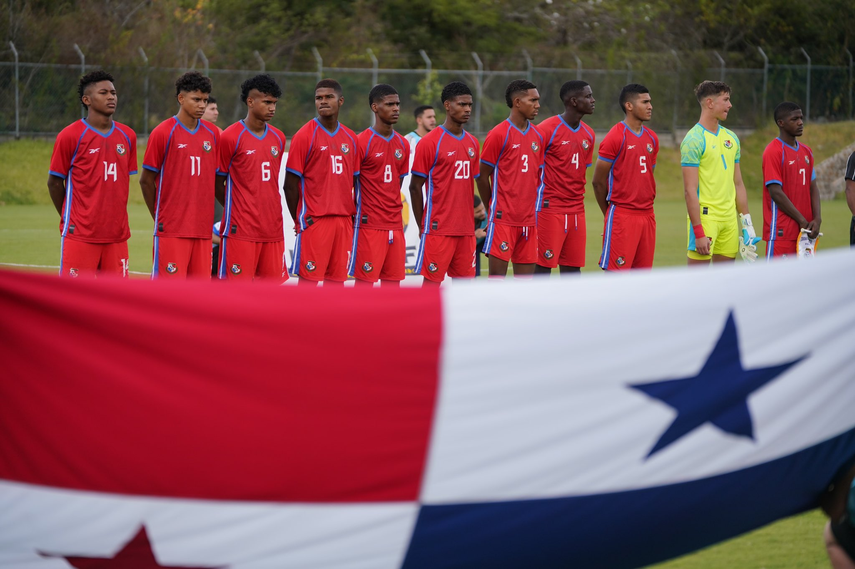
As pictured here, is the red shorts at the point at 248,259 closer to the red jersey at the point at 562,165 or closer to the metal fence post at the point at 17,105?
the red jersey at the point at 562,165

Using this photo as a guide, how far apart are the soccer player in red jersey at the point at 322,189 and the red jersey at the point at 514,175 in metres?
1.70

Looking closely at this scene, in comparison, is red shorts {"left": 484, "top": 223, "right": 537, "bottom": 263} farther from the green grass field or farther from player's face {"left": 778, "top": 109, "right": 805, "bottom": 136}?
the green grass field

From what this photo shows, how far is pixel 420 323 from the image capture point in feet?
11.4

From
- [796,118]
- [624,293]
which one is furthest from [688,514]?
[796,118]

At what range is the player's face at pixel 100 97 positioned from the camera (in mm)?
9250

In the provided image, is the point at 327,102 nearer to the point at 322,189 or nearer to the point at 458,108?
the point at 322,189

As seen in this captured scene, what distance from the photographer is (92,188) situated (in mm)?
9219

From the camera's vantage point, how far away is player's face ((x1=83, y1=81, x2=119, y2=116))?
30.3ft

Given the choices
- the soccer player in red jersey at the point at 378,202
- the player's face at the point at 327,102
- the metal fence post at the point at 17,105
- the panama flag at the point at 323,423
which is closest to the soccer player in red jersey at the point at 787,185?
the soccer player in red jersey at the point at 378,202

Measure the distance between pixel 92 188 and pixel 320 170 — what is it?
7.16 feet

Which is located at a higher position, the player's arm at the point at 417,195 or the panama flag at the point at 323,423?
the player's arm at the point at 417,195

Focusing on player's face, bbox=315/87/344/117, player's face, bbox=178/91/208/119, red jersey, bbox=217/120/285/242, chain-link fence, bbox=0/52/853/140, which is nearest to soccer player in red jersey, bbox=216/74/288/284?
red jersey, bbox=217/120/285/242

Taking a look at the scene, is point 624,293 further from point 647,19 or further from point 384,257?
point 647,19

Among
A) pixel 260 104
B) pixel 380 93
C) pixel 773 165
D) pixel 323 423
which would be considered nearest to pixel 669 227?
pixel 773 165
